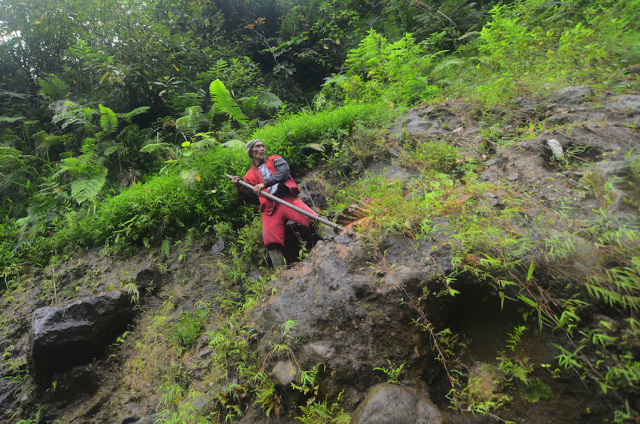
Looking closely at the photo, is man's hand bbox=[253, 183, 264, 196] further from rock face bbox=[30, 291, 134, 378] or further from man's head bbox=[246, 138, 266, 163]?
rock face bbox=[30, 291, 134, 378]

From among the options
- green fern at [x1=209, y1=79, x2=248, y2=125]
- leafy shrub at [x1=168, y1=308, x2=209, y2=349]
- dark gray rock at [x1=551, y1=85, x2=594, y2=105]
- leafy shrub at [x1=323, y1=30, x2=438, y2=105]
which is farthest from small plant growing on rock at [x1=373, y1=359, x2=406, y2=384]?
green fern at [x1=209, y1=79, x2=248, y2=125]

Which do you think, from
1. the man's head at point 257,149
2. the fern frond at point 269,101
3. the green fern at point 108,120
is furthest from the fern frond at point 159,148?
the man's head at point 257,149

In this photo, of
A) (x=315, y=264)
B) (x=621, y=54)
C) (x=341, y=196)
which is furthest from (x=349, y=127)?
(x=621, y=54)

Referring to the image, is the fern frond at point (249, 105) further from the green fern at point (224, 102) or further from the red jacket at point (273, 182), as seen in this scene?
the red jacket at point (273, 182)

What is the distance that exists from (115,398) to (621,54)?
8.74 metres

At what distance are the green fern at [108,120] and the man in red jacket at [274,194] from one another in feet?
15.9

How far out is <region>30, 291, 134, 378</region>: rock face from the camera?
384 cm

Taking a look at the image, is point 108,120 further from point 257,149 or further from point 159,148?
point 257,149

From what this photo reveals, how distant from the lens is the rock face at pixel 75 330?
3.84 metres

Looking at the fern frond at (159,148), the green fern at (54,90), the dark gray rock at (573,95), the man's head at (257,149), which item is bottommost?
the dark gray rock at (573,95)

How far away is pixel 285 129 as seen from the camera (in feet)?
18.9

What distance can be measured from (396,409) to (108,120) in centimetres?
855

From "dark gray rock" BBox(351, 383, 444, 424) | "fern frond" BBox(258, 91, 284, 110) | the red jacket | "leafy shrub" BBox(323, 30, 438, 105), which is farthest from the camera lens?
"fern frond" BBox(258, 91, 284, 110)

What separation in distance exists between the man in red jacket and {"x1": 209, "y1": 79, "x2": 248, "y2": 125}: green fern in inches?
111
